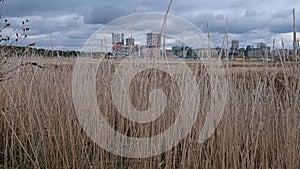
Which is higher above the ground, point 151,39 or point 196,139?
point 151,39

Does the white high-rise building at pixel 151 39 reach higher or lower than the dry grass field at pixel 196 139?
higher

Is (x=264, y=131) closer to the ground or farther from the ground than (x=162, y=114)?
closer to the ground

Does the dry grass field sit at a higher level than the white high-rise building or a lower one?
lower

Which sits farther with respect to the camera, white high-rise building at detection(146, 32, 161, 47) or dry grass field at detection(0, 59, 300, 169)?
white high-rise building at detection(146, 32, 161, 47)

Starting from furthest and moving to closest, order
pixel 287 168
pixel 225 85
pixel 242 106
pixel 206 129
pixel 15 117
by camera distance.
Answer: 1. pixel 15 117
2. pixel 242 106
3. pixel 225 85
4. pixel 206 129
5. pixel 287 168

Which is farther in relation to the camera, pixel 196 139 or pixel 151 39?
pixel 151 39

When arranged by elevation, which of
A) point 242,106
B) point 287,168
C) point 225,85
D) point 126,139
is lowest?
point 287,168

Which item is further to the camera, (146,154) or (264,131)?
(264,131)

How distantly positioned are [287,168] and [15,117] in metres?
1.80

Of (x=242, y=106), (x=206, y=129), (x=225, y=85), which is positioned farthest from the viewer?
(x=242, y=106)

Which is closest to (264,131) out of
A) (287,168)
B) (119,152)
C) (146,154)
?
(287,168)

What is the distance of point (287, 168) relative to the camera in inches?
59.6

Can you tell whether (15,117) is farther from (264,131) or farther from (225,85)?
(264,131)

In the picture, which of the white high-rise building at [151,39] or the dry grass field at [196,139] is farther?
the white high-rise building at [151,39]
